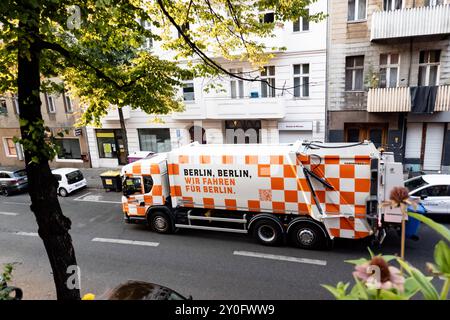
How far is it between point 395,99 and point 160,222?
11974mm

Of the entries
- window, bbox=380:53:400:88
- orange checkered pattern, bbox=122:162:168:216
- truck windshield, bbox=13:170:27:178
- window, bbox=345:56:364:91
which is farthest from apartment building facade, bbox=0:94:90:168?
window, bbox=380:53:400:88

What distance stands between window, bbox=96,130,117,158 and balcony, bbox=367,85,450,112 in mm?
15896

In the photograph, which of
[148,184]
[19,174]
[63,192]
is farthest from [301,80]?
[19,174]

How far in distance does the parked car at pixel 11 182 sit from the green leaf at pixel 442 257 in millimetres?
18816

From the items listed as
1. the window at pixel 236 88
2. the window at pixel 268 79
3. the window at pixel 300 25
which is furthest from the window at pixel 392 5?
the window at pixel 236 88

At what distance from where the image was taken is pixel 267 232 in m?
8.45

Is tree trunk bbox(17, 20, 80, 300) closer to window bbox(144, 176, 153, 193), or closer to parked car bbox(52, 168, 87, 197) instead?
window bbox(144, 176, 153, 193)

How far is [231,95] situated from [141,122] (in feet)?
20.6

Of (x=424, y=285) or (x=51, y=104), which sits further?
(x=51, y=104)

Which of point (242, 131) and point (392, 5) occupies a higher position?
point (392, 5)

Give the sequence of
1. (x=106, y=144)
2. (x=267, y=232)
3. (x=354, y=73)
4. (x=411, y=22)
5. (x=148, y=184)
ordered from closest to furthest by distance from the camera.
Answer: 1. (x=267, y=232)
2. (x=148, y=184)
3. (x=411, y=22)
4. (x=354, y=73)
5. (x=106, y=144)

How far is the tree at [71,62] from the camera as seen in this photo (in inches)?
172

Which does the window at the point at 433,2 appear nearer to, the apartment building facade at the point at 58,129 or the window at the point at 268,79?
the window at the point at 268,79

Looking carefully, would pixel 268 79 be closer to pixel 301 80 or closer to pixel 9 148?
pixel 301 80
